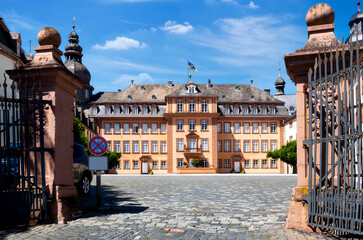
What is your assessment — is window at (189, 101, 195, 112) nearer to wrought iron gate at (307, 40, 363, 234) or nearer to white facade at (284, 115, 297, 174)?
white facade at (284, 115, 297, 174)

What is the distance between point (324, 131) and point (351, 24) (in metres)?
36.3

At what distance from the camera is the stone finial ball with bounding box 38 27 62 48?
7699 millimetres

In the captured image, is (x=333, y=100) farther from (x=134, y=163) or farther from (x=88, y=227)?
(x=134, y=163)

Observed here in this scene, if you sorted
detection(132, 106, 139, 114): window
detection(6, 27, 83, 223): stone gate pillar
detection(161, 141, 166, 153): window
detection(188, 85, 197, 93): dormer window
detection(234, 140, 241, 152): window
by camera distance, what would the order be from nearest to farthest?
detection(6, 27, 83, 223): stone gate pillar
detection(188, 85, 197, 93): dormer window
detection(161, 141, 166, 153): window
detection(234, 140, 241, 152): window
detection(132, 106, 139, 114): window

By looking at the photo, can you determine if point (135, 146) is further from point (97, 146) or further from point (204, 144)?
point (97, 146)

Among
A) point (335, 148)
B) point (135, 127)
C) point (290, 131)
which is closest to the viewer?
point (335, 148)

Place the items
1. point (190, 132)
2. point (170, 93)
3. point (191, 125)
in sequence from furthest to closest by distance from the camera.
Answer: point (170, 93) < point (191, 125) < point (190, 132)

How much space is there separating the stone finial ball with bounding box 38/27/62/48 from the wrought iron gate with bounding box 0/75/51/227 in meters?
1.01

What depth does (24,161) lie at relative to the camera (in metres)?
7.34

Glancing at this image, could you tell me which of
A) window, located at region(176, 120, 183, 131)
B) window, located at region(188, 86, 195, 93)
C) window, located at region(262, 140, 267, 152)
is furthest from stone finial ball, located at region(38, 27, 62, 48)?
window, located at region(262, 140, 267, 152)

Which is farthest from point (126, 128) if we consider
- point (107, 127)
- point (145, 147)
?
point (145, 147)

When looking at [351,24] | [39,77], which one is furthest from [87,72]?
[39,77]

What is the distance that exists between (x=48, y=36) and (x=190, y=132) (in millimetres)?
48562

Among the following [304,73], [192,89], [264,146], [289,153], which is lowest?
[289,153]
